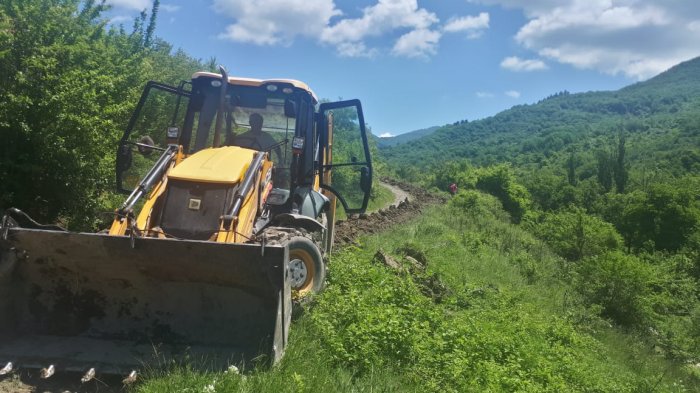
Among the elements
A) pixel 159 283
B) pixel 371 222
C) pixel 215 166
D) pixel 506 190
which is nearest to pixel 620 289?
pixel 371 222

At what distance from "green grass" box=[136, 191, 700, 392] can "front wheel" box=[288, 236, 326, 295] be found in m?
0.18

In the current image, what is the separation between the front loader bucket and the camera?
4426 millimetres

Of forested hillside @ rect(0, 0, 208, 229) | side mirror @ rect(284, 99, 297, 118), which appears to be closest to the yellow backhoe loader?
side mirror @ rect(284, 99, 297, 118)

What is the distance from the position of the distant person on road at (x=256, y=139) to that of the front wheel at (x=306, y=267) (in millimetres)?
1640

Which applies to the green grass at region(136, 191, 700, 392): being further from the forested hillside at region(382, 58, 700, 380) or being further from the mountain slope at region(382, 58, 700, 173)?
the mountain slope at region(382, 58, 700, 173)

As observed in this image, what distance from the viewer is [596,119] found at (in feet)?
413

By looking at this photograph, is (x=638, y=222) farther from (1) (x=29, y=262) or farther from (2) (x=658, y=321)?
(1) (x=29, y=262)

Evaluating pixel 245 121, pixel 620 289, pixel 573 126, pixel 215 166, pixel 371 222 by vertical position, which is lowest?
pixel 620 289

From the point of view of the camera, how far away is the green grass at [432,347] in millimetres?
4641

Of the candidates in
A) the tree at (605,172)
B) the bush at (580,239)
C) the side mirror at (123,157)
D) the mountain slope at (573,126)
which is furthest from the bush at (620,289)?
the mountain slope at (573,126)

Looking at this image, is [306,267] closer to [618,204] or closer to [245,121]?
[245,121]

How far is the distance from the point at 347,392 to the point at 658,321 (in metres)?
13.0

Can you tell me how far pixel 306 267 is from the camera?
5.79 meters

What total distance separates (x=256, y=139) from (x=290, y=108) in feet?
1.98
